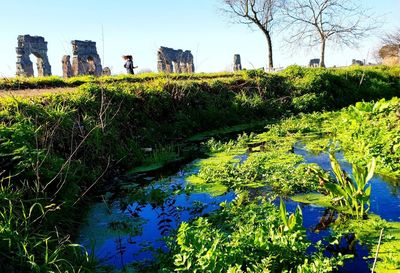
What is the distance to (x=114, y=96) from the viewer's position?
340 inches

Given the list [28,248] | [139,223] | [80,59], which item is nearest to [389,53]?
[80,59]

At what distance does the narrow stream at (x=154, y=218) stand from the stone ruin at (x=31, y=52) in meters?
25.3

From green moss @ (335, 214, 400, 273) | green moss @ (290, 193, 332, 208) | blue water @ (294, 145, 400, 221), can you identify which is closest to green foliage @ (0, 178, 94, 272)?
green moss @ (335, 214, 400, 273)

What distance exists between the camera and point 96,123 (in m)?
7.32

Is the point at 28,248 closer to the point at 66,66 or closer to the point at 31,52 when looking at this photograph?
the point at 66,66

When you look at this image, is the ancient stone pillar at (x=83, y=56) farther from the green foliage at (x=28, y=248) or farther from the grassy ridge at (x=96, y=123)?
the green foliage at (x=28, y=248)

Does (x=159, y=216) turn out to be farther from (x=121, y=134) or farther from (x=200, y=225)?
(x=121, y=134)

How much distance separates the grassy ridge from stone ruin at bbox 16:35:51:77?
18.3 m

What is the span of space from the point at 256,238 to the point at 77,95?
562 centimetres

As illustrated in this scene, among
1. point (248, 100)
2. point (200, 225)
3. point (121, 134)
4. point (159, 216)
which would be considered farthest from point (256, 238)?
point (248, 100)

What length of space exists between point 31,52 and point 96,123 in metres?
25.2

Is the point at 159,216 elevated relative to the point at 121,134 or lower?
lower

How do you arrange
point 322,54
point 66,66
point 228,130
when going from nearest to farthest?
point 228,130 → point 66,66 → point 322,54

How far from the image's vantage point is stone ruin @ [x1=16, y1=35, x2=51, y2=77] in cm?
2828
